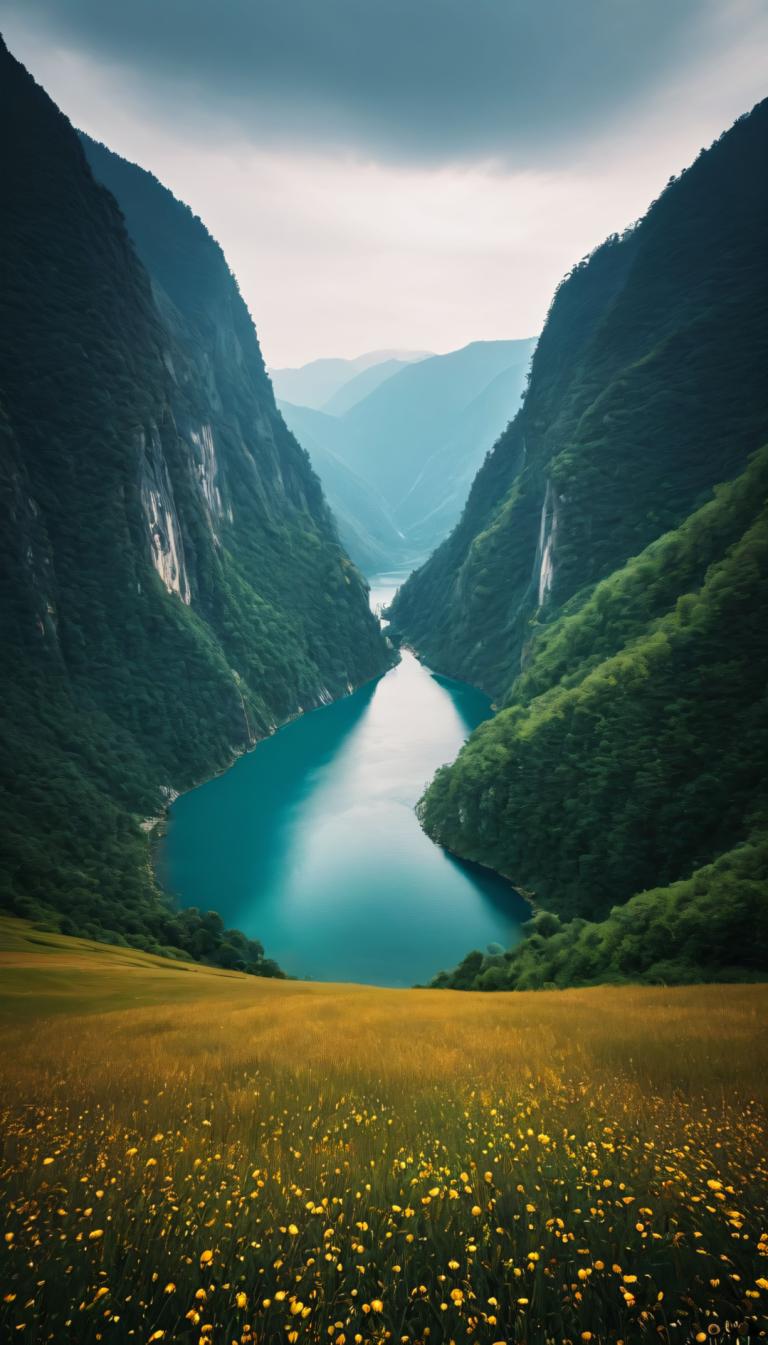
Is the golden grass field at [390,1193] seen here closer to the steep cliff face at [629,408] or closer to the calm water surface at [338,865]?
the calm water surface at [338,865]

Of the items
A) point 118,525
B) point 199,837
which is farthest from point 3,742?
point 118,525

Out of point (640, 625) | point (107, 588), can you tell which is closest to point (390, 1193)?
point (640, 625)

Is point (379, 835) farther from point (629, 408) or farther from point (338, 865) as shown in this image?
point (629, 408)

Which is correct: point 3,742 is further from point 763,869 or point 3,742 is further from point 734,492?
point 734,492

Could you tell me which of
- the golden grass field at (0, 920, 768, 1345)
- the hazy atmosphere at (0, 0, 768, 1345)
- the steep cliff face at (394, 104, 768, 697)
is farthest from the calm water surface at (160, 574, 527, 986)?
the steep cliff face at (394, 104, 768, 697)

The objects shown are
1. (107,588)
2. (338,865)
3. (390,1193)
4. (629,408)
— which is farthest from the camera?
(629,408)

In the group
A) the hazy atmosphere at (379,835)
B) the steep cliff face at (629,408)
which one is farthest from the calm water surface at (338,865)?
the steep cliff face at (629,408)
